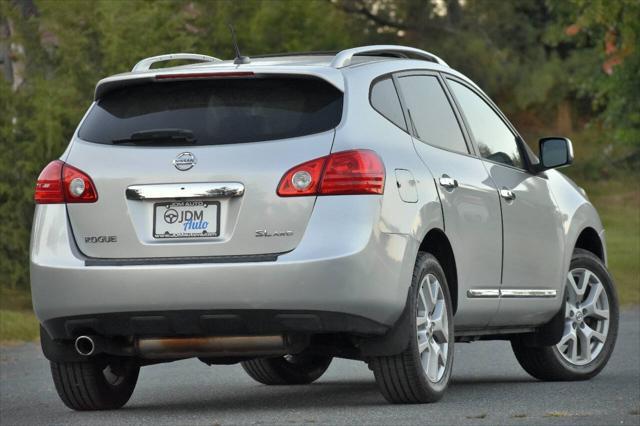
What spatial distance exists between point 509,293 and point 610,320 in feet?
4.11

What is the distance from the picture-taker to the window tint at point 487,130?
9.41 meters

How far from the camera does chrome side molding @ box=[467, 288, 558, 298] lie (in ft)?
29.3

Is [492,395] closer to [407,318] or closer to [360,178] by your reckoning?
[407,318]

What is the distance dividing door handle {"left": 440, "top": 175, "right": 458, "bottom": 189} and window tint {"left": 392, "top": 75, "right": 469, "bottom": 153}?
0.22 meters

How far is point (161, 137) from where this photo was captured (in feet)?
26.1

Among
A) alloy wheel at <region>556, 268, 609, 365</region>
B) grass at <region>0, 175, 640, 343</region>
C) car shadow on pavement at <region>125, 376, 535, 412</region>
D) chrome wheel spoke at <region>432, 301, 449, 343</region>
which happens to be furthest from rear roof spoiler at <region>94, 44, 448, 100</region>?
grass at <region>0, 175, 640, 343</region>

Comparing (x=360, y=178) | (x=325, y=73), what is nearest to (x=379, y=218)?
(x=360, y=178)

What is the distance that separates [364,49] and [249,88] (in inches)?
32.7

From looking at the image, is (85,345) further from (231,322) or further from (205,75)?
(205,75)

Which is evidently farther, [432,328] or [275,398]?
[275,398]

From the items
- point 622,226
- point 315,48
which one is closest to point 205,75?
point 315,48

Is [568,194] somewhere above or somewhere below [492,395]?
above

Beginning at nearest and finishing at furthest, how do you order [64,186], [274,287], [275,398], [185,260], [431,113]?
[274,287] → [185,260] → [64,186] → [431,113] → [275,398]

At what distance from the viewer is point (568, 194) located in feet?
33.4
